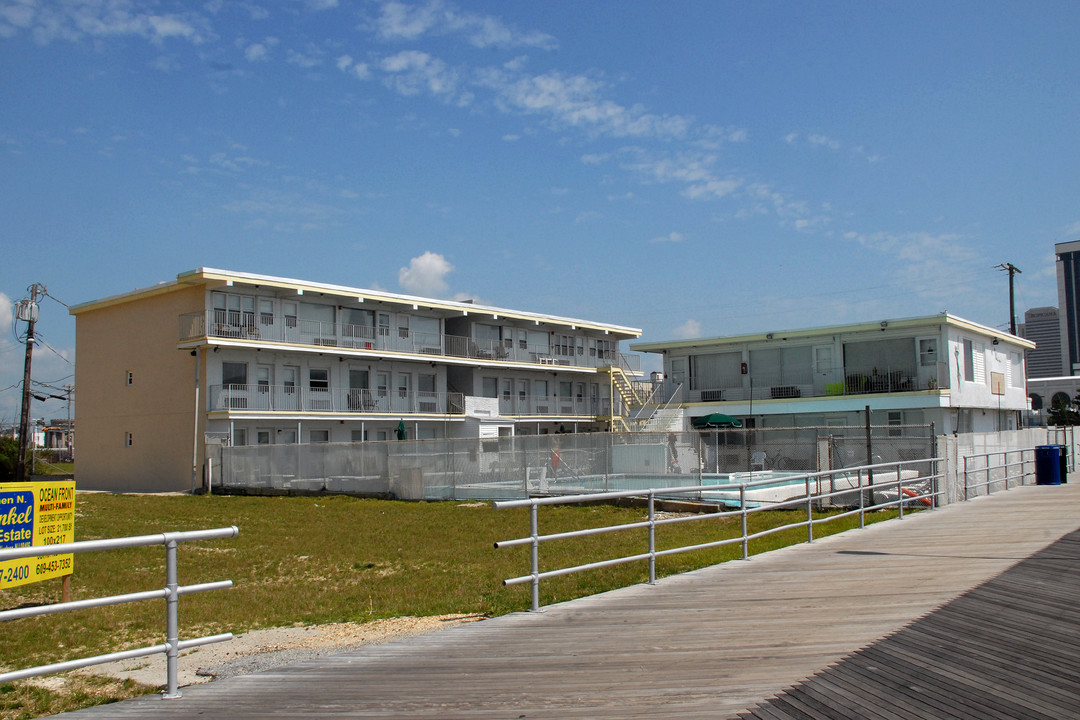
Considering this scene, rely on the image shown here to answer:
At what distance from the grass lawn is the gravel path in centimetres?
43

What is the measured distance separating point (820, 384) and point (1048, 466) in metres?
18.4

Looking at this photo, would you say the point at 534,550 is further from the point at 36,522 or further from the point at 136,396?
the point at 136,396

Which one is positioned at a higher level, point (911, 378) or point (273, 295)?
point (273, 295)

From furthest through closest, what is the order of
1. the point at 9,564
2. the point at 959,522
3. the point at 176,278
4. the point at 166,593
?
the point at 176,278
the point at 959,522
the point at 9,564
the point at 166,593

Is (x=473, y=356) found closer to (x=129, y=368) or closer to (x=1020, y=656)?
(x=129, y=368)

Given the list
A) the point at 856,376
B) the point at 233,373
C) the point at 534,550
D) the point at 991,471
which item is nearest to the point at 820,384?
the point at 856,376

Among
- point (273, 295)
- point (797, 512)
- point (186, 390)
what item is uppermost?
point (273, 295)

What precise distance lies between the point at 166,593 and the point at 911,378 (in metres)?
41.8

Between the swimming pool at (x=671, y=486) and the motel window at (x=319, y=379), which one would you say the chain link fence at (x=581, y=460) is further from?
the motel window at (x=319, y=379)

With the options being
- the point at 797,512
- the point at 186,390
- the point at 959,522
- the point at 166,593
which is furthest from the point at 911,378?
the point at 166,593

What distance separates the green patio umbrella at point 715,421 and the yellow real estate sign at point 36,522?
33.9m

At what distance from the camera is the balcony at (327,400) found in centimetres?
4256

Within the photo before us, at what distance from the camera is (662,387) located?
51.7m

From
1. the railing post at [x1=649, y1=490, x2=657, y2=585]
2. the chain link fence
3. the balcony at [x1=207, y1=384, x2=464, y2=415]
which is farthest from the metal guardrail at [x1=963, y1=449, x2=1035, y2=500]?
the balcony at [x1=207, y1=384, x2=464, y2=415]
